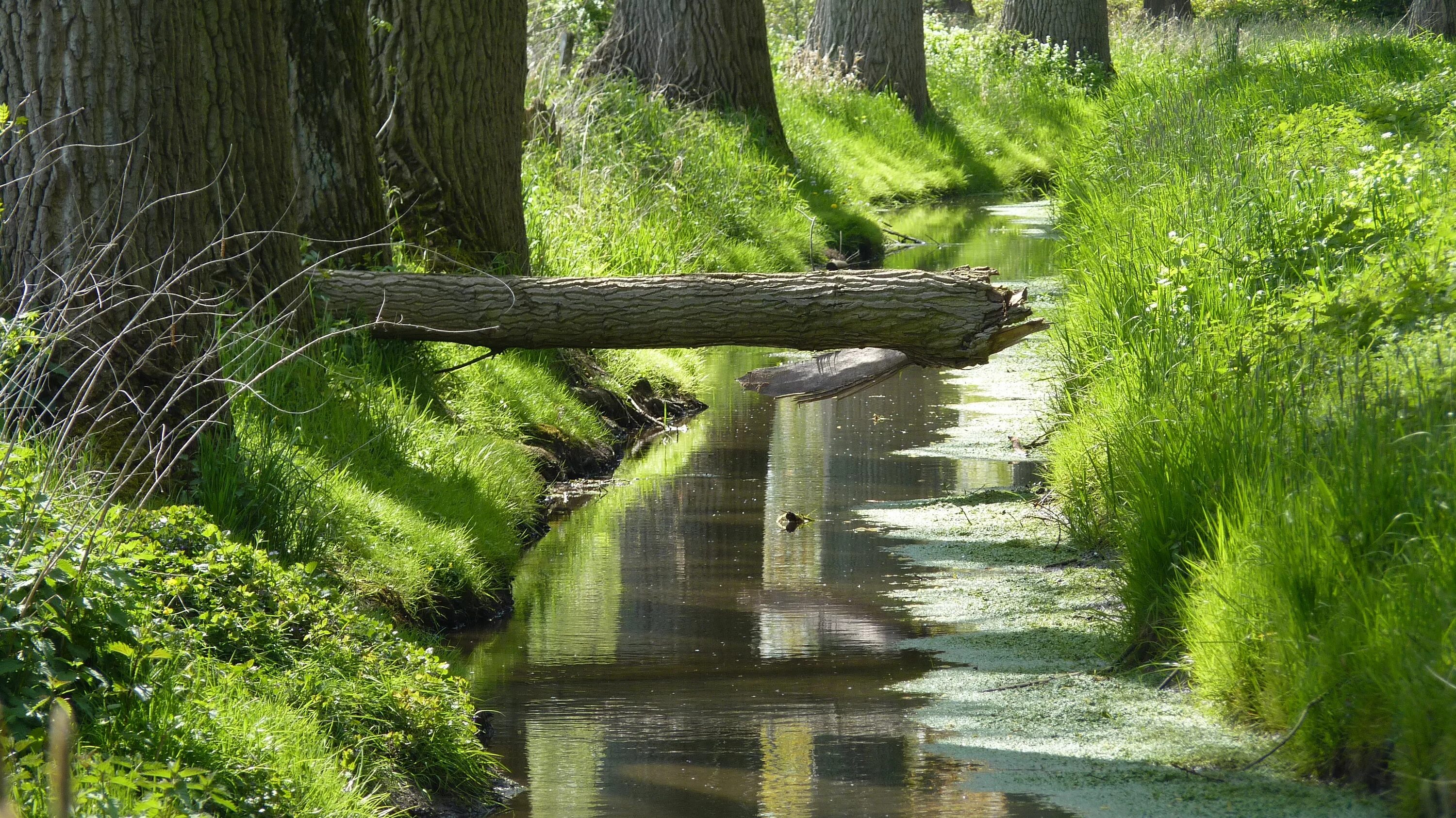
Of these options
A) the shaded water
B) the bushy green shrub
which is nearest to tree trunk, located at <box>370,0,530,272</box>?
the shaded water

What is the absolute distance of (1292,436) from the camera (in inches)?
155

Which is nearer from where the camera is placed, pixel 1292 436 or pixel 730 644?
pixel 1292 436

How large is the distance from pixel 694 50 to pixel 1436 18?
11.4 m

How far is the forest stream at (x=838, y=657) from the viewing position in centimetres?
354

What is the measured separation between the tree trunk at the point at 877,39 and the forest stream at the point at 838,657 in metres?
10.4

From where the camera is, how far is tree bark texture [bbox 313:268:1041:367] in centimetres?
557

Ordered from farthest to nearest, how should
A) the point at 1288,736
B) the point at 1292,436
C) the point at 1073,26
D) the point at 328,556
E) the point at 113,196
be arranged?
the point at 1073,26 < the point at 328,556 < the point at 113,196 < the point at 1292,436 < the point at 1288,736

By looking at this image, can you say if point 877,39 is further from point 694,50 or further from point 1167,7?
point 1167,7

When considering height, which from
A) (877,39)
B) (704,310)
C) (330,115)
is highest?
(877,39)

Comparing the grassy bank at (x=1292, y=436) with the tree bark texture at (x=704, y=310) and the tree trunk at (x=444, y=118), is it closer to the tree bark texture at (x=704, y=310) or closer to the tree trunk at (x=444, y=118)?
the tree bark texture at (x=704, y=310)

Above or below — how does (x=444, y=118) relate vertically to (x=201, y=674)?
above

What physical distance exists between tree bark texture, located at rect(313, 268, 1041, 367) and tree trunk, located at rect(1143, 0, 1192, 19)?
29.8 m

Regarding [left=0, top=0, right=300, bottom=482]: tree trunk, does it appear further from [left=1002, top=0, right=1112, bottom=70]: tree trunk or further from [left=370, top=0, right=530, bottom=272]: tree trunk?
[left=1002, top=0, right=1112, bottom=70]: tree trunk

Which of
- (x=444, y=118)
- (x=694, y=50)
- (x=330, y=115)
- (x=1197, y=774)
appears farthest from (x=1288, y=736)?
(x=694, y=50)
